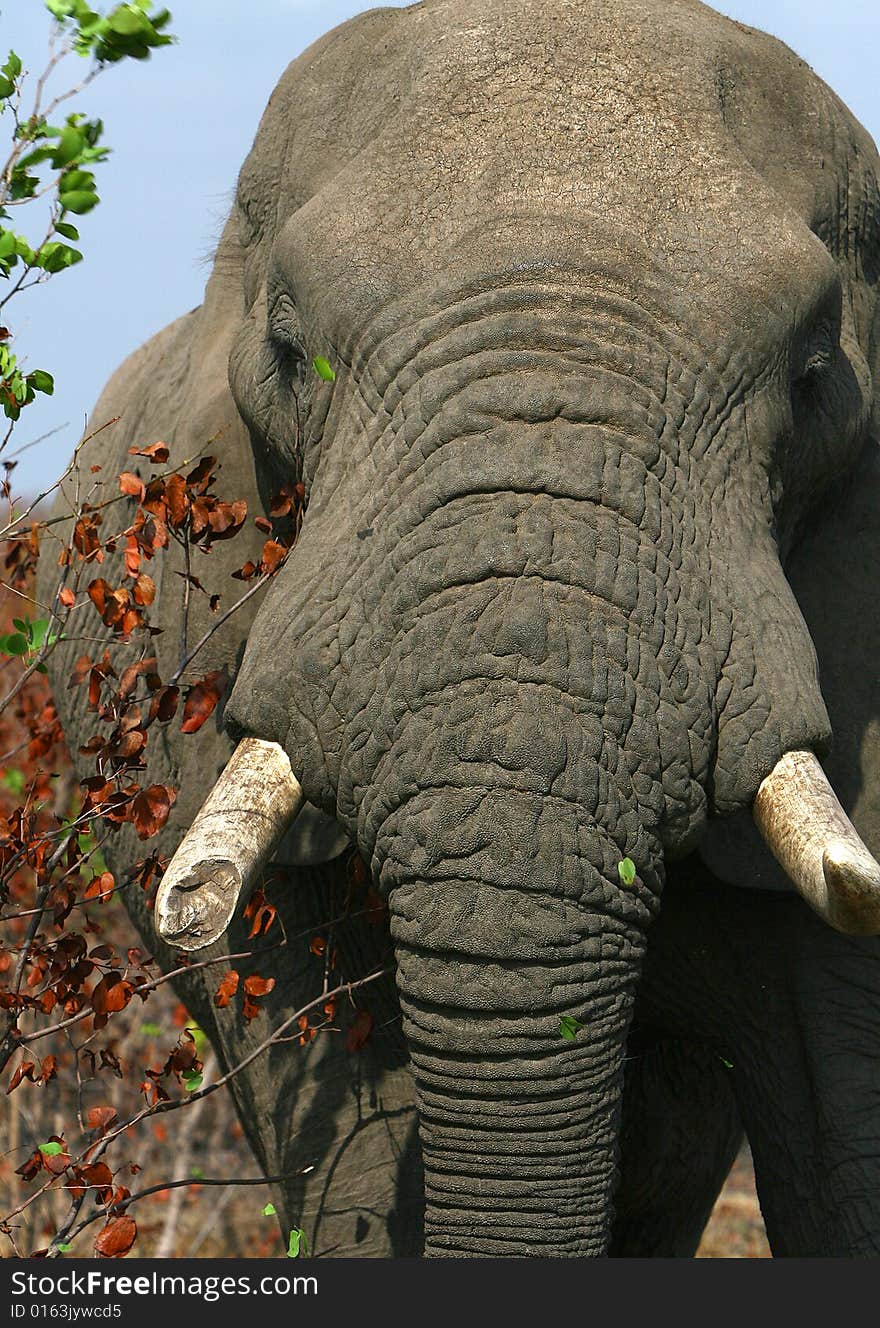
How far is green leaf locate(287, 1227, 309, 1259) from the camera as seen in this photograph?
4195 millimetres

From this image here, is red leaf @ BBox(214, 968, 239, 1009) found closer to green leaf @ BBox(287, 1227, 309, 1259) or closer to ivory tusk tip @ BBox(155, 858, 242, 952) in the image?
green leaf @ BBox(287, 1227, 309, 1259)

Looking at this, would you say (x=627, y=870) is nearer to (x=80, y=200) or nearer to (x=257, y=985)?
(x=257, y=985)

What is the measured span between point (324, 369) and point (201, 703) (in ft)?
2.40

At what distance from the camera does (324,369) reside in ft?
11.5

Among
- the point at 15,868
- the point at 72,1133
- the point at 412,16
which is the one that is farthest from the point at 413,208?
the point at 72,1133

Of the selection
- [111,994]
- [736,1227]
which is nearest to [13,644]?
[111,994]

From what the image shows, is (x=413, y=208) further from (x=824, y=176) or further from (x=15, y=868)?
(x=15, y=868)

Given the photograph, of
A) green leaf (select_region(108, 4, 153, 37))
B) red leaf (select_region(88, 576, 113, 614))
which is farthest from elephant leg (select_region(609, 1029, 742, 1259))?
green leaf (select_region(108, 4, 153, 37))

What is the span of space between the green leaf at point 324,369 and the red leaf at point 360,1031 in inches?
49.4

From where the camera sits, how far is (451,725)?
3.05 meters

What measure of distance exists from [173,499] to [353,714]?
84cm

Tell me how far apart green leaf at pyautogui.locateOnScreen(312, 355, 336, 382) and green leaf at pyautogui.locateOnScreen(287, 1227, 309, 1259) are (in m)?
1.69

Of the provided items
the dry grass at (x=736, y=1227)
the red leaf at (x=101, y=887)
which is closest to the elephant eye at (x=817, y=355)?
the red leaf at (x=101, y=887)

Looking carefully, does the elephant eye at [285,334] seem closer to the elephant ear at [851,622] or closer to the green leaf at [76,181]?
the green leaf at [76,181]
